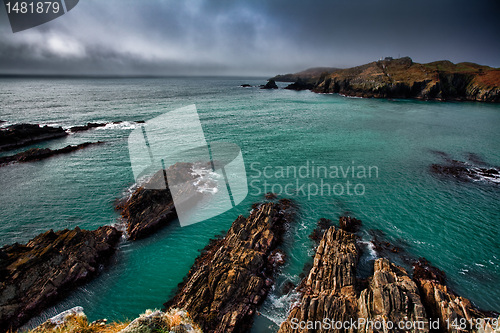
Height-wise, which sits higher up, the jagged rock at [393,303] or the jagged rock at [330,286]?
the jagged rock at [393,303]

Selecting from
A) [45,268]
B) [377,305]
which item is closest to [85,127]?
[45,268]

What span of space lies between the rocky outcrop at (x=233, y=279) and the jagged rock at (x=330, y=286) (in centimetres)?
299

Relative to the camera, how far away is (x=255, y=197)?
3031cm

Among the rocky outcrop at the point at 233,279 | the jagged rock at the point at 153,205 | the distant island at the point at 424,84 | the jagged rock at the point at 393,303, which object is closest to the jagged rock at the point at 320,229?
the rocky outcrop at the point at 233,279

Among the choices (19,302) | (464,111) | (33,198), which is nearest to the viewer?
(19,302)

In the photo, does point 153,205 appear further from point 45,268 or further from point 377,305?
point 377,305

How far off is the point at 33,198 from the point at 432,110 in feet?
396

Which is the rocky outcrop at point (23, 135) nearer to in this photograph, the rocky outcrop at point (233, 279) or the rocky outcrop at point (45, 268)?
the rocky outcrop at point (45, 268)

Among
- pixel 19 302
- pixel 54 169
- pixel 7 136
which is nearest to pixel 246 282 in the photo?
pixel 19 302

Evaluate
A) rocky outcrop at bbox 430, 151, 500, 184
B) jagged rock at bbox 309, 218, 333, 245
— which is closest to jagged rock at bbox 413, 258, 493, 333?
jagged rock at bbox 309, 218, 333, 245

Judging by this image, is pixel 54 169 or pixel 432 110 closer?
pixel 54 169

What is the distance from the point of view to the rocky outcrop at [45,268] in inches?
622

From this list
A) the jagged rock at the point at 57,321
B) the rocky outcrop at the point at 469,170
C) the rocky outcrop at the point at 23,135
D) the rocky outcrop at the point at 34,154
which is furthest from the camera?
the rocky outcrop at the point at 23,135

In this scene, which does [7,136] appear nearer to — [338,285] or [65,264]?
[65,264]
